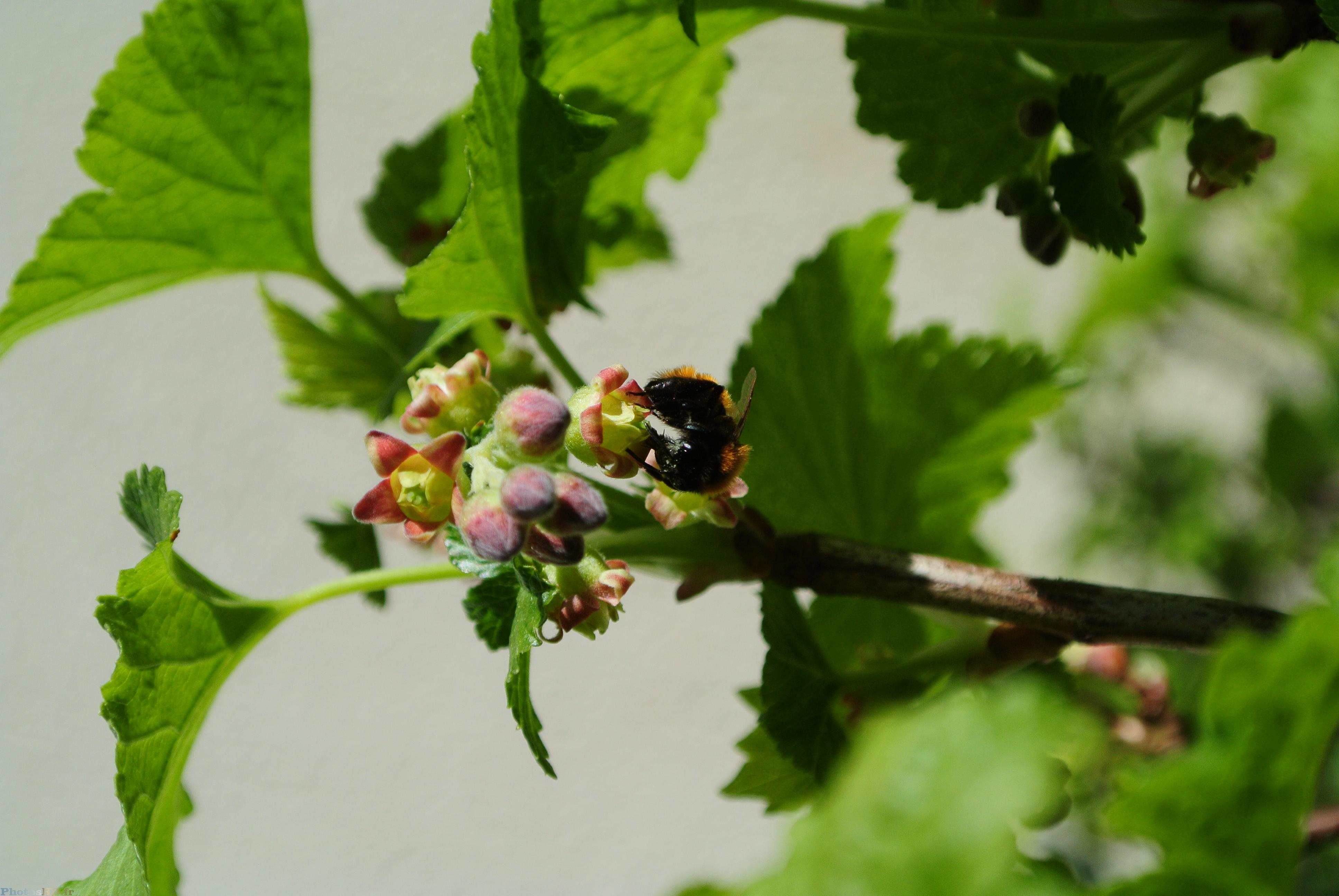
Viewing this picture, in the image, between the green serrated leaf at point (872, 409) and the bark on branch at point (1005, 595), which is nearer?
the bark on branch at point (1005, 595)

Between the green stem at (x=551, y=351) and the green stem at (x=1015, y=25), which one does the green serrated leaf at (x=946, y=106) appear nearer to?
the green stem at (x=1015, y=25)

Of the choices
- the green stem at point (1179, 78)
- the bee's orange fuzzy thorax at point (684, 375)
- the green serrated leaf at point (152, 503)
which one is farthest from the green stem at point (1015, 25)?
the green serrated leaf at point (152, 503)

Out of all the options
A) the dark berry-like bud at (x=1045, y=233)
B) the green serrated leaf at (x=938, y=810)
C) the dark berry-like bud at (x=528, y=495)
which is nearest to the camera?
the green serrated leaf at (x=938, y=810)

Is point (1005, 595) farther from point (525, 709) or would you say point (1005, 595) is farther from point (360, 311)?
point (360, 311)

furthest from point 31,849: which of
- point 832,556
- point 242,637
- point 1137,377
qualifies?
point 1137,377

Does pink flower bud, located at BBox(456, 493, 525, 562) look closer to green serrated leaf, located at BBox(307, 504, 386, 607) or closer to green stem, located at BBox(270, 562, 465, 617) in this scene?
green stem, located at BBox(270, 562, 465, 617)

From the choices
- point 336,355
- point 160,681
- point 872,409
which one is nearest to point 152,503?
point 160,681

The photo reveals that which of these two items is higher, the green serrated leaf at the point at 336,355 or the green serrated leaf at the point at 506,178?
the green serrated leaf at the point at 506,178
